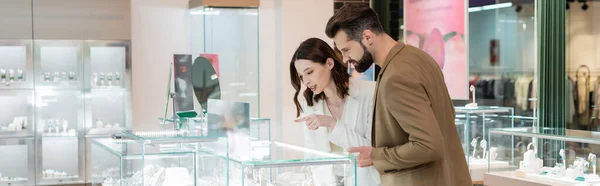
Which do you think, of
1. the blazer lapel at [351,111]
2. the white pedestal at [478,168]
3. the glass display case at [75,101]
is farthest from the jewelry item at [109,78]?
the blazer lapel at [351,111]

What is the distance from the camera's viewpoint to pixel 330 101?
385cm

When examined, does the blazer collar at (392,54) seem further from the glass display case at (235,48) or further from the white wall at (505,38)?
the glass display case at (235,48)

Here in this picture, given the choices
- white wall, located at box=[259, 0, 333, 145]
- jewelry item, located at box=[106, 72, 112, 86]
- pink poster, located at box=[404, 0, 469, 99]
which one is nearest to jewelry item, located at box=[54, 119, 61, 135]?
jewelry item, located at box=[106, 72, 112, 86]

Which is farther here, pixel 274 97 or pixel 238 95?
pixel 274 97

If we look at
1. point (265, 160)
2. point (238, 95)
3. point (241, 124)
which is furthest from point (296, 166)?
point (238, 95)

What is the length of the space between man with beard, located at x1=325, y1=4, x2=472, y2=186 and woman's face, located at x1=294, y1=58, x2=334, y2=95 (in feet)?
3.98

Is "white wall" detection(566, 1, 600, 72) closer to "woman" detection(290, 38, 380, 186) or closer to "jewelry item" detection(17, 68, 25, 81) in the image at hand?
"woman" detection(290, 38, 380, 186)

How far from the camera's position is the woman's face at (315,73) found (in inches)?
148

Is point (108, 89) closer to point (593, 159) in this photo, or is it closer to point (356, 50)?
point (593, 159)

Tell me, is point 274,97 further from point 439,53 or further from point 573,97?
point 573,97

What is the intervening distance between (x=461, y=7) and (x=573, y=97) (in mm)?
1654

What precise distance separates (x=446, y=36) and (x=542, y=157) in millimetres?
2462

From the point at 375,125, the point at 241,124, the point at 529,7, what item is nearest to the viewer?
the point at 375,125

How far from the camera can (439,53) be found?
310 inches
